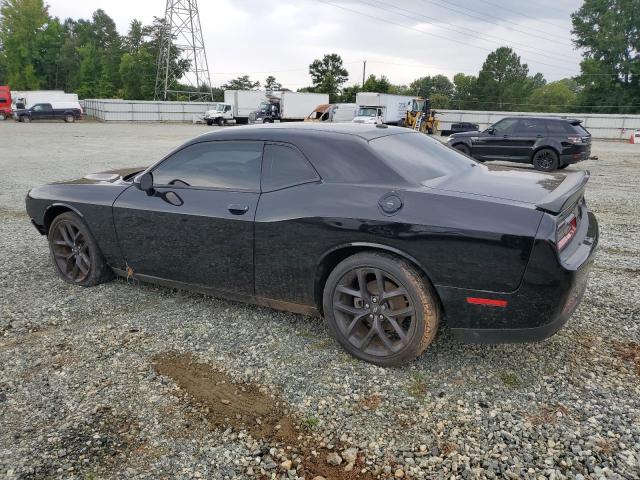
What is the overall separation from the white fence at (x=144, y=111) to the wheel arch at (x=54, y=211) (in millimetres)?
43944

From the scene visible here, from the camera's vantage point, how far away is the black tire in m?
12.7

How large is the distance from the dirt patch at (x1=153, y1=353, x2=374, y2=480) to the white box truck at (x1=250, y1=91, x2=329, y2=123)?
3851 centimetres

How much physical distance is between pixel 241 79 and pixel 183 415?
94597 millimetres

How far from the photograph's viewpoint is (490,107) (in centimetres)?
7138

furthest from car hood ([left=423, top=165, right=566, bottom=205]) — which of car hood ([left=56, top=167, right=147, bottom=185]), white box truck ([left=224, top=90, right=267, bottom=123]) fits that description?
white box truck ([left=224, top=90, right=267, bottom=123])

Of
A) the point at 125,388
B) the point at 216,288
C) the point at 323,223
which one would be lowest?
the point at 125,388

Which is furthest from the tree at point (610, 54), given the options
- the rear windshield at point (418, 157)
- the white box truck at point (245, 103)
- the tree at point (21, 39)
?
the tree at point (21, 39)

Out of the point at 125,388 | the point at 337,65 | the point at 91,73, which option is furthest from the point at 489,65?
the point at 125,388

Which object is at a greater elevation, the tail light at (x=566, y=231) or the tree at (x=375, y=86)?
the tree at (x=375, y=86)

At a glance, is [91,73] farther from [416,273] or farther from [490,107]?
[416,273]

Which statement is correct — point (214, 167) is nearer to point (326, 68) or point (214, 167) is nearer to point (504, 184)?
point (504, 184)

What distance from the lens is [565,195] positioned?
2.96 meters

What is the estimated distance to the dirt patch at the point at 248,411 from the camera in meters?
2.35

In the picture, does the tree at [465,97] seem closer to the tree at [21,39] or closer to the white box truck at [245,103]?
the white box truck at [245,103]
